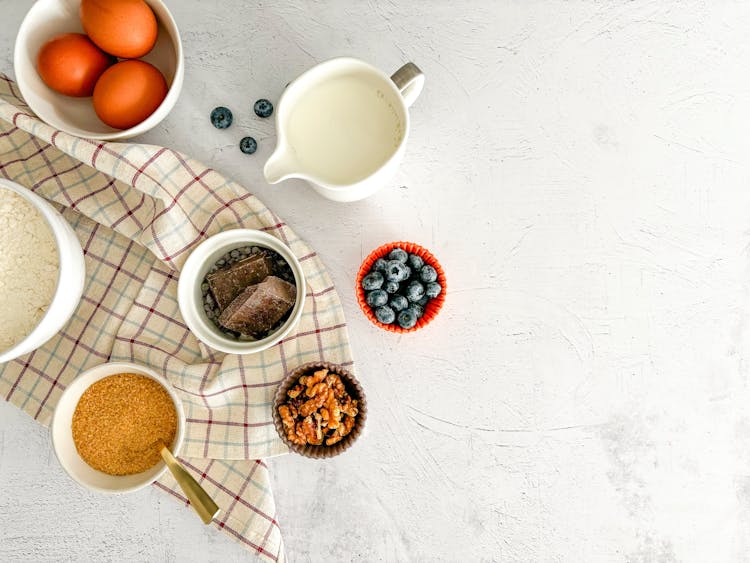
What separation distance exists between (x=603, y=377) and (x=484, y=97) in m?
0.49

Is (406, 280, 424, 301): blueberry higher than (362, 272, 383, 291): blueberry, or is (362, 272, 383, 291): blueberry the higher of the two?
(362, 272, 383, 291): blueberry

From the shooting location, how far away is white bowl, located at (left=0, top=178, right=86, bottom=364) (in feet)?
2.71

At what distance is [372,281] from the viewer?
2.85ft

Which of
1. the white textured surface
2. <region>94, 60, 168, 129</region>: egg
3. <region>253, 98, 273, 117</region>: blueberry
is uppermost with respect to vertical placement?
<region>94, 60, 168, 129</region>: egg

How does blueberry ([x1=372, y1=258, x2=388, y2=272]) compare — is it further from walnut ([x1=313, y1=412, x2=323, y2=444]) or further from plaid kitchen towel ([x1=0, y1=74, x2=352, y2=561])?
walnut ([x1=313, y1=412, x2=323, y2=444])

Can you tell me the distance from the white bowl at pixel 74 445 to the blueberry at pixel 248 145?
364 millimetres

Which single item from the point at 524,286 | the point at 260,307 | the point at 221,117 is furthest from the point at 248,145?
the point at 524,286

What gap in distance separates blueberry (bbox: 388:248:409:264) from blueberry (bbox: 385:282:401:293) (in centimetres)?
4

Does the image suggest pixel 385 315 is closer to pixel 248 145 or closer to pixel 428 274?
pixel 428 274

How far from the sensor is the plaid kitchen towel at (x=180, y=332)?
923 millimetres

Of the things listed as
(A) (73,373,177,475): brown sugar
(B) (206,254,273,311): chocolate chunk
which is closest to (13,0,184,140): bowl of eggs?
(B) (206,254,273,311): chocolate chunk

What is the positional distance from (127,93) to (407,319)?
506mm

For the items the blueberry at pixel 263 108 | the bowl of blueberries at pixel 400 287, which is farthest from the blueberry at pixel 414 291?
the blueberry at pixel 263 108

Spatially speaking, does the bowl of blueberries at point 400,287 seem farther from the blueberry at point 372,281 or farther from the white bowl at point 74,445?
the white bowl at point 74,445
